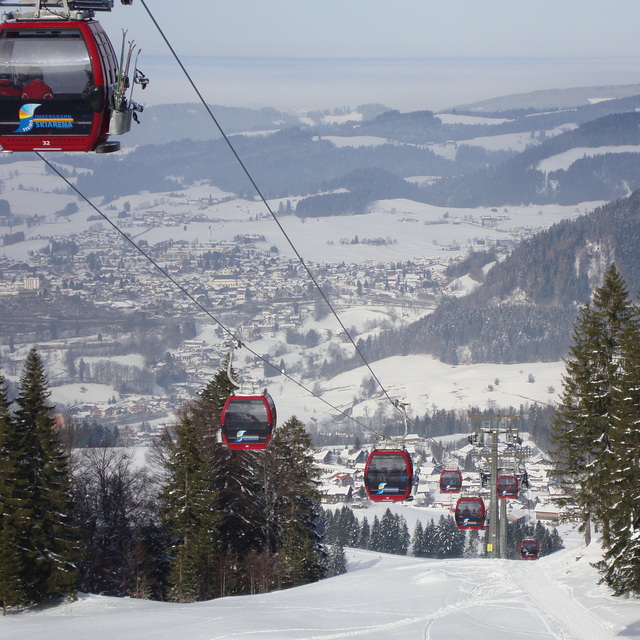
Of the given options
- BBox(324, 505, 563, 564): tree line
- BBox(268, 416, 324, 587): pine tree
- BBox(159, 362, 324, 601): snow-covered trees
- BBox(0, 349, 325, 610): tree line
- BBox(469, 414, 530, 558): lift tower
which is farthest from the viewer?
BBox(324, 505, 563, 564): tree line

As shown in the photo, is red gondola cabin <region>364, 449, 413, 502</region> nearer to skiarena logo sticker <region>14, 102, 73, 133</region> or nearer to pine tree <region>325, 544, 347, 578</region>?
skiarena logo sticker <region>14, 102, 73, 133</region>

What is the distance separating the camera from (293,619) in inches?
958

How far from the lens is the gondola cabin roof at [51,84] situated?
35.6 feet

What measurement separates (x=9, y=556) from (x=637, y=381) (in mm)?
16292

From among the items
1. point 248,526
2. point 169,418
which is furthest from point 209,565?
point 169,418

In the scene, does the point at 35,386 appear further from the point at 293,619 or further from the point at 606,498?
the point at 606,498

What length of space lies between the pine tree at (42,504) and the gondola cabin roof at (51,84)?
18275 mm

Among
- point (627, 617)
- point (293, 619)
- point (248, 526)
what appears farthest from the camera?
point (248, 526)

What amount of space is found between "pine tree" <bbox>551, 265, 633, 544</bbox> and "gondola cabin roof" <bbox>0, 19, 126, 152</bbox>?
21.7 meters

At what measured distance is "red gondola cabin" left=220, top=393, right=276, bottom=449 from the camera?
75.9 feet

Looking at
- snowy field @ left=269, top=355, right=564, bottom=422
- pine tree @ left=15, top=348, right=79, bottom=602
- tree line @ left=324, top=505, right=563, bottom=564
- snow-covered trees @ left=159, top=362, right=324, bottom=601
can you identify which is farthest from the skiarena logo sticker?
snowy field @ left=269, top=355, right=564, bottom=422

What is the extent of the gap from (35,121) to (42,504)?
19.0 metres

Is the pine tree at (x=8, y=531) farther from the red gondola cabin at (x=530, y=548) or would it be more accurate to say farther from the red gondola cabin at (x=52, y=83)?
the red gondola cabin at (x=530, y=548)

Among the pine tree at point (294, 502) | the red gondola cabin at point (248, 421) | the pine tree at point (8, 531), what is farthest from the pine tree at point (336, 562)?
the red gondola cabin at point (248, 421)
